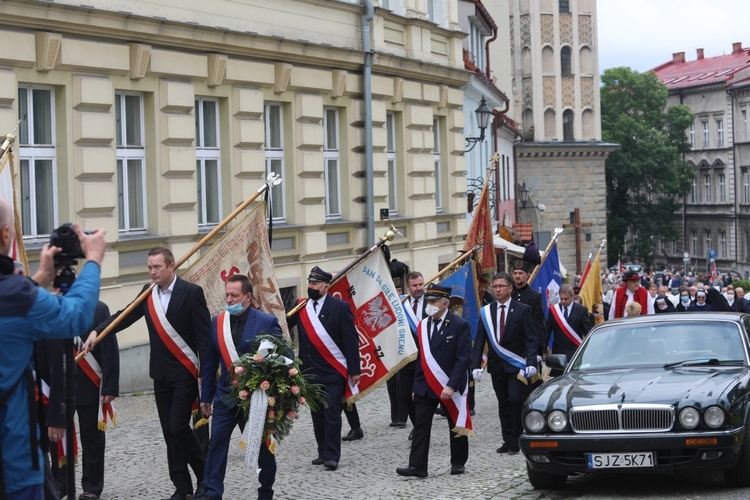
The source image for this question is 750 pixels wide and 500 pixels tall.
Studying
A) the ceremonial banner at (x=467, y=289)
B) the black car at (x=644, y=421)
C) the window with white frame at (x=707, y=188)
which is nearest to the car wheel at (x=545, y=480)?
the black car at (x=644, y=421)

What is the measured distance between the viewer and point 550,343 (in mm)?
18062

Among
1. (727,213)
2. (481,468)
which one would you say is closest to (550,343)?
(481,468)

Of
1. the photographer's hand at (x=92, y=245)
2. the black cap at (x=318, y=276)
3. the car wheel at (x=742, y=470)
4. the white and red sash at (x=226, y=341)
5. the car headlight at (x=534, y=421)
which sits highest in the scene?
the photographer's hand at (x=92, y=245)

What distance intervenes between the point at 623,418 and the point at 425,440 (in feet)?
6.69

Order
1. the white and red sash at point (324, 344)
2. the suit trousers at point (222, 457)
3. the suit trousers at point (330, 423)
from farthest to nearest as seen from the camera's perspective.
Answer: the white and red sash at point (324, 344) → the suit trousers at point (330, 423) → the suit trousers at point (222, 457)

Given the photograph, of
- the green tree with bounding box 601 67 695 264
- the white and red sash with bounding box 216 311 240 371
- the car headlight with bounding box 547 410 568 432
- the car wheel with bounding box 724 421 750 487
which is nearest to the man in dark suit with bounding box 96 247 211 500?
the white and red sash with bounding box 216 311 240 371

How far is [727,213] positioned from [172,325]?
96188 millimetres

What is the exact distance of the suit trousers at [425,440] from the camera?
12188 mm

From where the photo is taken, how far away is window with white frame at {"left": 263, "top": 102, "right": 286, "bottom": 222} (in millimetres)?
22750

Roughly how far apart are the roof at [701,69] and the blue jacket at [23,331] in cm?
9913

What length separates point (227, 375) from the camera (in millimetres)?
10828

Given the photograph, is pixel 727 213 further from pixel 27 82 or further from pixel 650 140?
pixel 27 82

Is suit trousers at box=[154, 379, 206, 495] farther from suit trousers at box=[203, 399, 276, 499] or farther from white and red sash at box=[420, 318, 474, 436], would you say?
white and red sash at box=[420, 318, 474, 436]

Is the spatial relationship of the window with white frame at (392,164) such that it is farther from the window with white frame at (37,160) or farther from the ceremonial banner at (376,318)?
the ceremonial banner at (376,318)
